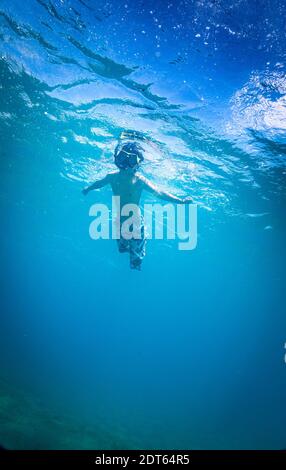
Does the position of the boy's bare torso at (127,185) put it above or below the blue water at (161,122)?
below

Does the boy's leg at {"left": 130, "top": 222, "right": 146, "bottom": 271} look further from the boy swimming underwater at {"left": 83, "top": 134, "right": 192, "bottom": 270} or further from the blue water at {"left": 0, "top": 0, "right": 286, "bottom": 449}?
the blue water at {"left": 0, "top": 0, "right": 286, "bottom": 449}

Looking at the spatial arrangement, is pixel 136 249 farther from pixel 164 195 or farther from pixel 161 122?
pixel 161 122

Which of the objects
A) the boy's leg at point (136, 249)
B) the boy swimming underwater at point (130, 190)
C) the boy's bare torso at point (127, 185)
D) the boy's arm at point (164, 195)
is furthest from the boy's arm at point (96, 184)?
the boy's leg at point (136, 249)

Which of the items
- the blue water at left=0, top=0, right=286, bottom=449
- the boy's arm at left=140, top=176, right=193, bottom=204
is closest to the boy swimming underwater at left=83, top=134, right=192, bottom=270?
the boy's arm at left=140, top=176, right=193, bottom=204

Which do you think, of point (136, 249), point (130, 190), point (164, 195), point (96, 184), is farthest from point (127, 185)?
point (136, 249)

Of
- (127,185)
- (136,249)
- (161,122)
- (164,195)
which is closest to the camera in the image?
(164,195)

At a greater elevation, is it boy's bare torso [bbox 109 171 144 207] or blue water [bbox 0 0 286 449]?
blue water [bbox 0 0 286 449]

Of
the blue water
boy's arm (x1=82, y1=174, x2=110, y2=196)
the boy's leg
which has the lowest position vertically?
the boy's leg

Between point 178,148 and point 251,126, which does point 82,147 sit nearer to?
point 178,148

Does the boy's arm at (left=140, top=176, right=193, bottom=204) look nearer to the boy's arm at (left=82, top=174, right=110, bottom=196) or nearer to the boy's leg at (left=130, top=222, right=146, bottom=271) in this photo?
the boy's arm at (left=82, top=174, right=110, bottom=196)

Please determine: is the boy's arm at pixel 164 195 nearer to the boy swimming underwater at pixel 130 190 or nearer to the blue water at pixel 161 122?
the boy swimming underwater at pixel 130 190

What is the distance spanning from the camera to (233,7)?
702 centimetres

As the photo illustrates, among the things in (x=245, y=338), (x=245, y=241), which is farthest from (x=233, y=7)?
(x=245, y=338)

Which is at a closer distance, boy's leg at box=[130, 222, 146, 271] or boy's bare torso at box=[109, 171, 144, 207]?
boy's bare torso at box=[109, 171, 144, 207]
